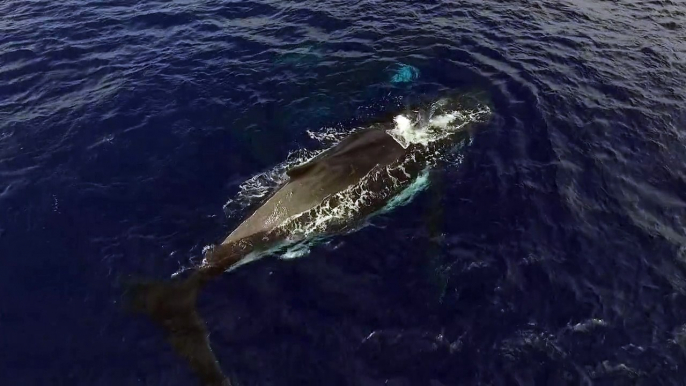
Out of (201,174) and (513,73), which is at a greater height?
(513,73)

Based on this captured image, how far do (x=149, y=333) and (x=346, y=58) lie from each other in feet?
80.5

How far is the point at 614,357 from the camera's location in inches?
783

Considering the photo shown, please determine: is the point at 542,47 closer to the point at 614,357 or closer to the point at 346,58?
the point at 346,58

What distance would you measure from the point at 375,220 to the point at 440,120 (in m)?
9.67

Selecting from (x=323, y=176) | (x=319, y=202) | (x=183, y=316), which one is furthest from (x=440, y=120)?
(x=183, y=316)

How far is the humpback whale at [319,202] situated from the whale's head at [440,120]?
63mm

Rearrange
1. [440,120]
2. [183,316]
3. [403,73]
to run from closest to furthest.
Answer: [183,316]
[440,120]
[403,73]

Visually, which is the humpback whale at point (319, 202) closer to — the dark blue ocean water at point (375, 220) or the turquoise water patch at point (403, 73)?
the dark blue ocean water at point (375, 220)

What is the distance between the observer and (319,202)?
83.1 ft

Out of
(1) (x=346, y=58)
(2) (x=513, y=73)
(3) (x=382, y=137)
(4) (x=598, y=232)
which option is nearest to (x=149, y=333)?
(3) (x=382, y=137)

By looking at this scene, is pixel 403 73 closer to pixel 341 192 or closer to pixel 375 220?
pixel 341 192

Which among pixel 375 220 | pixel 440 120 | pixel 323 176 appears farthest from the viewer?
pixel 440 120

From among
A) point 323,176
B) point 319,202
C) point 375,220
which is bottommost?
point 375,220

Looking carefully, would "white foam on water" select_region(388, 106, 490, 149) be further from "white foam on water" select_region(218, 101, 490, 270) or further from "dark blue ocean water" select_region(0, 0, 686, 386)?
"dark blue ocean water" select_region(0, 0, 686, 386)
